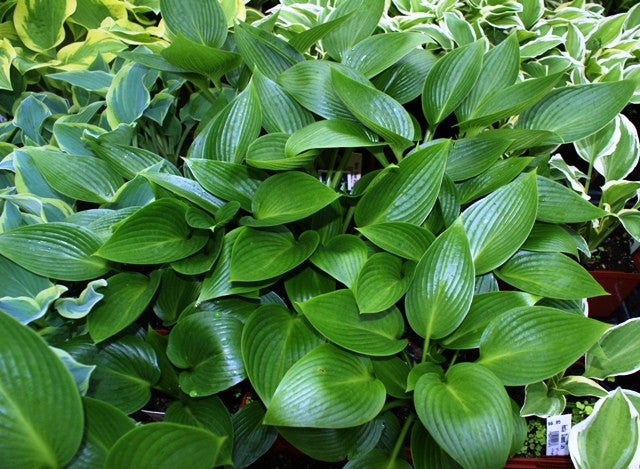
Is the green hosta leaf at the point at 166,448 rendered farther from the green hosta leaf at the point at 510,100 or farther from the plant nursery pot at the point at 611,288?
the plant nursery pot at the point at 611,288

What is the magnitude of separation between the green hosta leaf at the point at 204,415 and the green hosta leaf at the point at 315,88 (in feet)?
2.09

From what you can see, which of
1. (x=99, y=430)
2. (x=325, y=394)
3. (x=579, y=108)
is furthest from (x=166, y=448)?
(x=579, y=108)

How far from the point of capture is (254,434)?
34.9 inches

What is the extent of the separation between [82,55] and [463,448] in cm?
154

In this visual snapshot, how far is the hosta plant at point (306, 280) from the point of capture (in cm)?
71

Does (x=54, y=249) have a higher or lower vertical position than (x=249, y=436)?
higher

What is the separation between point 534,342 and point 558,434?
12.5 inches

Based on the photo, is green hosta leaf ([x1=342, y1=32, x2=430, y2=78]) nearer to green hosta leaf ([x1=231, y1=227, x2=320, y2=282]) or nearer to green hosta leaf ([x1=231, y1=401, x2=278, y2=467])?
green hosta leaf ([x1=231, y1=227, x2=320, y2=282])

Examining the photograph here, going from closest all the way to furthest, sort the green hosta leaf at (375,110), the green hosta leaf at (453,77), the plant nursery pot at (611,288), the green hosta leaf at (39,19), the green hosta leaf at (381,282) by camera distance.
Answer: the green hosta leaf at (381,282) → the green hosta leaf at (375,110) → the green hosta leaf at (453,77) → the plant nursery pot at (611,288) → the green hosta leaf at (39,19)

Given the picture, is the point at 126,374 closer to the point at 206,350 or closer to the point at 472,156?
the point at 206,350

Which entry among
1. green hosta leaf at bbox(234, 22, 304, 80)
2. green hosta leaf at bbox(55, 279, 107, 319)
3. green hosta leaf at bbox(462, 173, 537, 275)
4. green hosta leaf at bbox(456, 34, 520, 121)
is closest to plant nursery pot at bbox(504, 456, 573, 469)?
green hosta leaf at bbox(462, 173, 537, 275)

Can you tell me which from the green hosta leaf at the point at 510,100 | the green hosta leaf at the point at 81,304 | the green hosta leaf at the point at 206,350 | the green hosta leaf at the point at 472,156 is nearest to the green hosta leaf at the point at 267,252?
the green hosta leaf at the point at 206,350

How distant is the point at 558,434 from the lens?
96 cm

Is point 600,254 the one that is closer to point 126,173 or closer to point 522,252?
point 522,252
